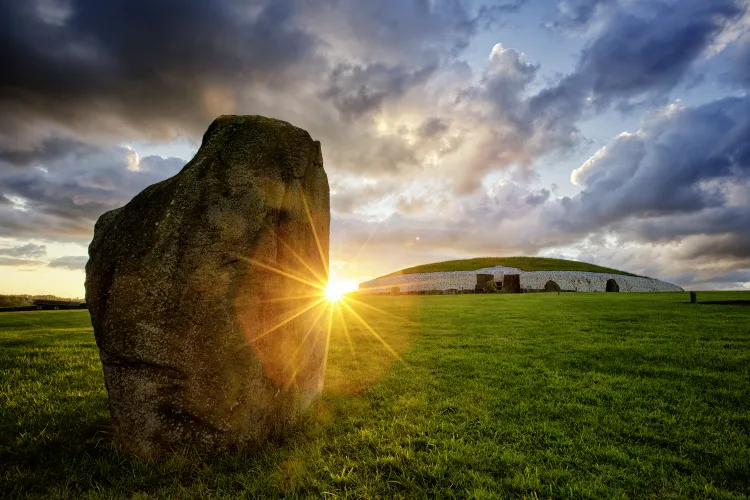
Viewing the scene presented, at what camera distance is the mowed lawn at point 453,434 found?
4547 mm

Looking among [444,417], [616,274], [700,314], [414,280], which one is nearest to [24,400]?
[444,417]

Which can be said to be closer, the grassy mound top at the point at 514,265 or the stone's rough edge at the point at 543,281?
the stone's rough edge at the point at 543,281

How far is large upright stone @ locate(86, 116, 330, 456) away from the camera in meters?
4.99

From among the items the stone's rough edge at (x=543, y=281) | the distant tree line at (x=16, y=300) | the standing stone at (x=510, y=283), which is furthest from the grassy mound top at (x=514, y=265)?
the distant tree line at (x=16, y=300)

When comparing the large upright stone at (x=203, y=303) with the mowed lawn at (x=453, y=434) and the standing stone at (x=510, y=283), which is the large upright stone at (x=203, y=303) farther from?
the standing stone at (x=510, y=283)

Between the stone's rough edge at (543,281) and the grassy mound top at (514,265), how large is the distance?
495 centimetres

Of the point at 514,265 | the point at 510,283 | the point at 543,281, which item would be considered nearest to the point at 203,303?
the point at 510,283

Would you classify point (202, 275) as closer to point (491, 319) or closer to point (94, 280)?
point (94, 280)

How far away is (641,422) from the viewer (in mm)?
6383

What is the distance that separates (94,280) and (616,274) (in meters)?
86.1

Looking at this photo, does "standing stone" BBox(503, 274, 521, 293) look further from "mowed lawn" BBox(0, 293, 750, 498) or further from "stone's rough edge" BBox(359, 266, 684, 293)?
"mowed lawn" BBox(0, 293, 750, 498)

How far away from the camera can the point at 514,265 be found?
274 feet

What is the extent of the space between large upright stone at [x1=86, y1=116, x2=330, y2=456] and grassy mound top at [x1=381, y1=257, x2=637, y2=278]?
78.1 meters

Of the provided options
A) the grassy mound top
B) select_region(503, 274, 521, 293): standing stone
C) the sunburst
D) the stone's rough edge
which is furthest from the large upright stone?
the grassy mound top
